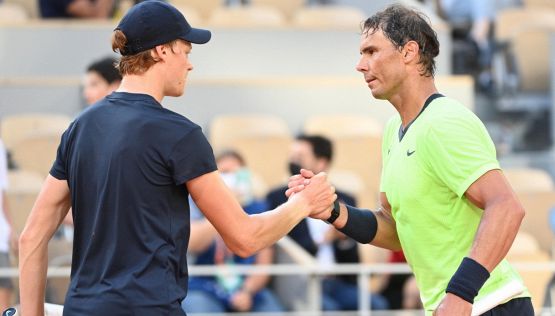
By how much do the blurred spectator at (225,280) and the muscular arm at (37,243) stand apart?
3434mm

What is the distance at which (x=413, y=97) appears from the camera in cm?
404

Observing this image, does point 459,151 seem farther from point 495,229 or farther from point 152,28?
point 152,28

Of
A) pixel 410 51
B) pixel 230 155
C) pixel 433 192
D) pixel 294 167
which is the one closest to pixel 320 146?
pixel 294 167

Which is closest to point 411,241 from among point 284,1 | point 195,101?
point 195,101

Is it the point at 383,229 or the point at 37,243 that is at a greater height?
the point at 37,243

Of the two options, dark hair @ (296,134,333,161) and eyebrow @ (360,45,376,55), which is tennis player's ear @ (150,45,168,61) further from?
dark hair @ (296,134,333,161)

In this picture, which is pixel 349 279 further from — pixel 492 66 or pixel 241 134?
pixel 492 66

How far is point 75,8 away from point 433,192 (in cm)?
774

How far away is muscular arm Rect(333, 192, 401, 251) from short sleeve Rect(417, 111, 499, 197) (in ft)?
1.87

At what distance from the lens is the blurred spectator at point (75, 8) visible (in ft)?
36.3

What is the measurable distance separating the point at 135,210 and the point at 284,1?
9116mm

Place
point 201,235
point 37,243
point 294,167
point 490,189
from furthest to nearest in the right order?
1. point 294,167
2. point 201,235
3. point 37,243
4. point 490,189

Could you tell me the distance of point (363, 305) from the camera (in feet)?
23.8

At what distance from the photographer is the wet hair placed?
363 centimetres
